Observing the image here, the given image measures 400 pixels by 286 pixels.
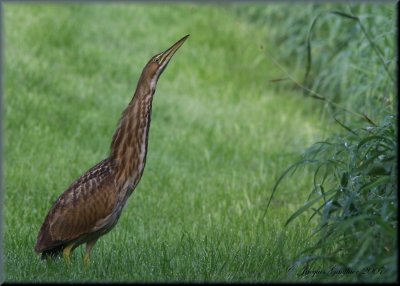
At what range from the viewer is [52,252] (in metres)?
5.74

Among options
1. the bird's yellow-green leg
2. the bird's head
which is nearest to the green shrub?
the bird's head

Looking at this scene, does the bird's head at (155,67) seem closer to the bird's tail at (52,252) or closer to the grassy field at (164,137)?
the grassy field at (164,137)

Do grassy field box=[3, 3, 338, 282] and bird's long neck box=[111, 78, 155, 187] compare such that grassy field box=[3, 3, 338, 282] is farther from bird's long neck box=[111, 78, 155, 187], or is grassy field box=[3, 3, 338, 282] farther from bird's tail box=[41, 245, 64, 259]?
bird's long neck box=[111, 78, 155, 187]

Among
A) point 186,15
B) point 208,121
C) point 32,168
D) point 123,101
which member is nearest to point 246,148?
point 208,121

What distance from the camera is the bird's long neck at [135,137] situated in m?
5.45

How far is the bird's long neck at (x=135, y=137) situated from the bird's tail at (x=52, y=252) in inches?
24.1

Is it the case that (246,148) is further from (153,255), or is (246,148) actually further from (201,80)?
(153,255)

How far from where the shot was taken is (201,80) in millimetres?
11539

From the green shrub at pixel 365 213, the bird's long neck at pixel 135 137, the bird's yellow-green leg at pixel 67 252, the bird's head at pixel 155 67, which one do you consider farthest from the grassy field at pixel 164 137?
the bird's head at pixel 155 67

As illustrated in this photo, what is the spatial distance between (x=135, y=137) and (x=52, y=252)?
35.5 inches

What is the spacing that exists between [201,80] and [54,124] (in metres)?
2.58

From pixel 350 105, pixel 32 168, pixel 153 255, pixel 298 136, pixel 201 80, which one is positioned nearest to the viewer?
pixel 153 255

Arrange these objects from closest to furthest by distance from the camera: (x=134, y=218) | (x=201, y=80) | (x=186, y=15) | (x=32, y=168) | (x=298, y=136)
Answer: (x=134, y=218) → (x=32, y=168) → (x=298, y=136) → (x=201, y=80) → (x=186, y=15)

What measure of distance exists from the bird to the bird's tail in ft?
0.38
